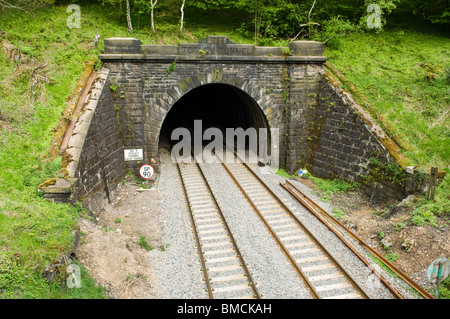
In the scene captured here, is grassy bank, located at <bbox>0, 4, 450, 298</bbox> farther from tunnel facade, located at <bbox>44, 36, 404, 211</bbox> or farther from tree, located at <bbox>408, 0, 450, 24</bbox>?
tunnel facade, located at <bbox>44, 36, 404, 211</bbox>

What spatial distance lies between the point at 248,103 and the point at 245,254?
30.2 ft

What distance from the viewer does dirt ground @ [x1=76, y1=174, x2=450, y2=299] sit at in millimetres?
7891

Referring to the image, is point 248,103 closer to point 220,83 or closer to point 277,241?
point 220,83

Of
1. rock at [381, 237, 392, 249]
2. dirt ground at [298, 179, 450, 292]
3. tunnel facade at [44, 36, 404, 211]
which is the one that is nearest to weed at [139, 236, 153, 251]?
tunnel facade at [44, 36, 404, 211]

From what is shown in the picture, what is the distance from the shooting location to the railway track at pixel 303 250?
798 cm

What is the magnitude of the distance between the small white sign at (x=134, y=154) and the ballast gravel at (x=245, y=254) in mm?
1855

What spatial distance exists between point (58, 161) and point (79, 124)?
1.79m

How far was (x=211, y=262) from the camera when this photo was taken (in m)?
8.95

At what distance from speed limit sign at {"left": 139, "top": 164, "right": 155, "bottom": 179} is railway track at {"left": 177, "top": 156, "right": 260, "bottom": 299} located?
152cm

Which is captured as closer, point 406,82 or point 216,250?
point 216,250

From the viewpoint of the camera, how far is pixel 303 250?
9516 millimetres

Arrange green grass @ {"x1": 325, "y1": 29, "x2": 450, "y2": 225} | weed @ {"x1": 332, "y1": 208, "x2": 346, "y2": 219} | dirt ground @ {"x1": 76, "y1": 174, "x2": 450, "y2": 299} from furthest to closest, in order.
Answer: green grass @ {"x1": 325, "y1": 29, "x2": 450, "y2": 225} < weed @ {"x1": 332, "y1": 208, "x2": 346, "y2": 219} < dirt ground @ {"x1": 76, "y1": 174, "x2": 450, "y2": 299}

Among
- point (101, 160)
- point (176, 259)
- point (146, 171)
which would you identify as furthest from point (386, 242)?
point (101, 160)

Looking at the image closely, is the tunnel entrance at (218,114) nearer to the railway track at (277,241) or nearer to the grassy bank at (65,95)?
the grassy bank at (65,95)
